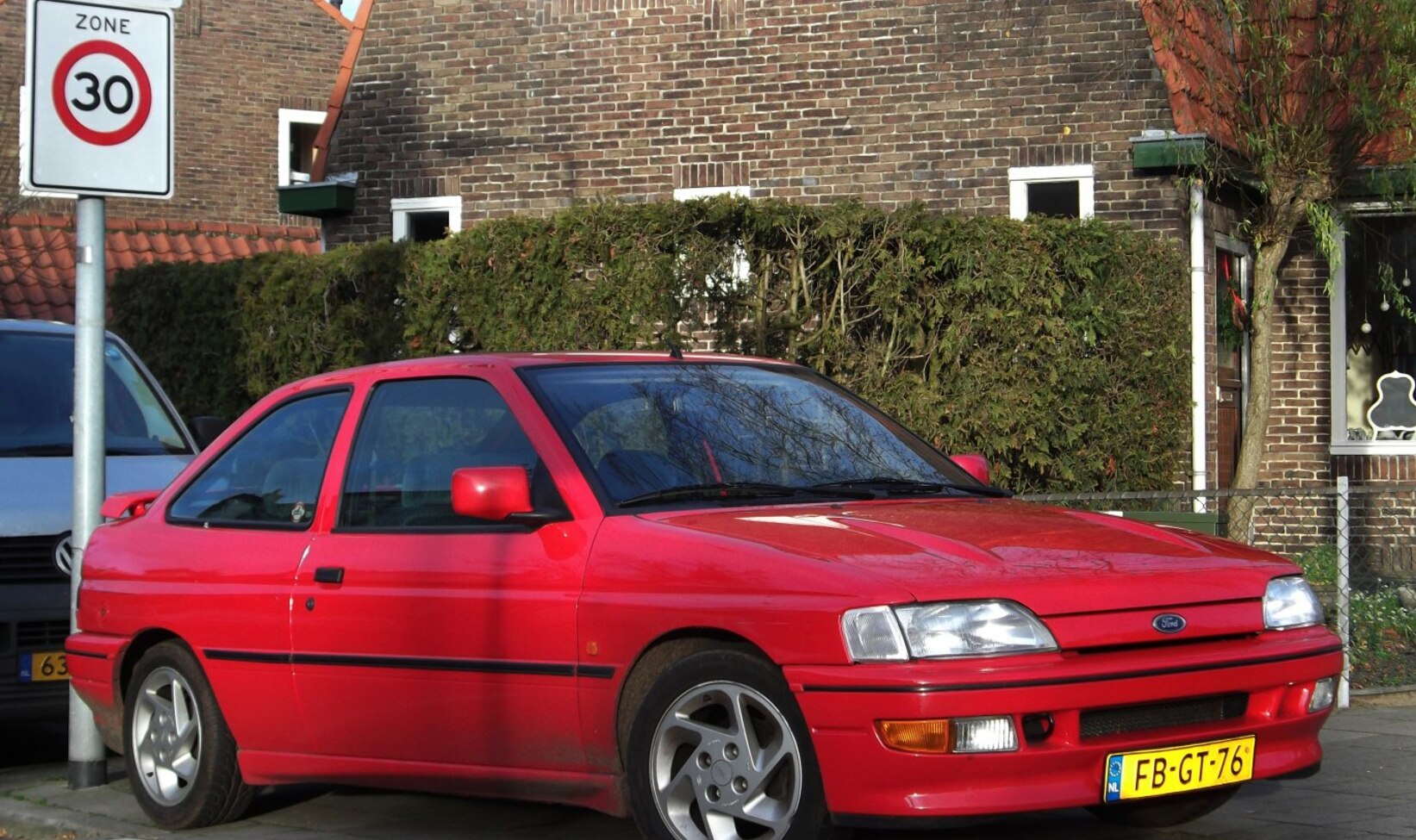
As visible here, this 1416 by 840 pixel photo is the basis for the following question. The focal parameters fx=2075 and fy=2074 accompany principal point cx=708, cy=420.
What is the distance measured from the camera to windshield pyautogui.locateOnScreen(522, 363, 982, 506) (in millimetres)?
6574

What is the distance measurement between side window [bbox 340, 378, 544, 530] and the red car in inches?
0.4

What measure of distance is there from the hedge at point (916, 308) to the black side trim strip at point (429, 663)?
19.3 feet

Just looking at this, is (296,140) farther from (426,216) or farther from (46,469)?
(46,469)

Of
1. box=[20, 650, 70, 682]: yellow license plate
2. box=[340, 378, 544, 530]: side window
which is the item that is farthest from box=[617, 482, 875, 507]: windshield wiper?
box=[20, 650, 70, 682]: yellow license plate

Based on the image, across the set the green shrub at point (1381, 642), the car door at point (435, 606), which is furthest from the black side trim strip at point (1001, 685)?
the green shrub at point (1381, 642)

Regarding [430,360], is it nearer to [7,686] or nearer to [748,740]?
[748,740]

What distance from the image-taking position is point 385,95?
18.3m

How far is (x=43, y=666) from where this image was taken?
29.3ft

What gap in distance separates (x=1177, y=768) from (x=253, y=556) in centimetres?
332

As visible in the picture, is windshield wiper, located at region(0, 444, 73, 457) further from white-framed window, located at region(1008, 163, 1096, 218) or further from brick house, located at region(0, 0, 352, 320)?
brick house, located at region(0, 0, 352, 320)

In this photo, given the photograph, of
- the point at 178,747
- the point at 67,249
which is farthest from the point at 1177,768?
the point at 67,249

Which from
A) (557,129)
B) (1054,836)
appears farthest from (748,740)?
(557,129)

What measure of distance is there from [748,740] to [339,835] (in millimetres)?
2004

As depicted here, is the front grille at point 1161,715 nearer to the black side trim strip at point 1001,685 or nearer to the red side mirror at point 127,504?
the black side trim strip at point 1001,685
